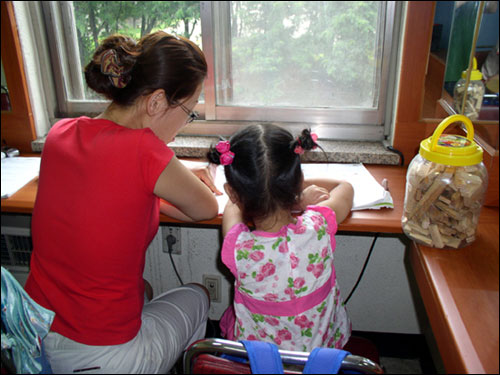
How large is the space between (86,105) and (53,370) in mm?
1091

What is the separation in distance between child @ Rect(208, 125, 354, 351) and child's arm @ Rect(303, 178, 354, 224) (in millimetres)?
35

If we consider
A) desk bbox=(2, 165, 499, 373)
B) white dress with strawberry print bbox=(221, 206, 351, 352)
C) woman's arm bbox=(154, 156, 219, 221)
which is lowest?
white dress with strawberry print bbox=(221, 206, 351, 352)

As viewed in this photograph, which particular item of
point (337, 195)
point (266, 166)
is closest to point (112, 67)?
point (266, 166)

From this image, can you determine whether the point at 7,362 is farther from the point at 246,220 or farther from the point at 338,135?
the point at 338,135

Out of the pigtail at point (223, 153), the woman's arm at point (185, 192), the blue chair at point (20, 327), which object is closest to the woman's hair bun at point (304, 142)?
the pigtail at point (223, 153)

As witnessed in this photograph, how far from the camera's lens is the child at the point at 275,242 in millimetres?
918

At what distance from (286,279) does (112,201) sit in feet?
1.34

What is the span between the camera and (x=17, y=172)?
1355 millimetres

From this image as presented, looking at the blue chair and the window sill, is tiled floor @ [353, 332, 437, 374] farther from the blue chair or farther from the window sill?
the blue chair

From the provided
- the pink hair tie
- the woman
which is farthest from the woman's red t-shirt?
the pink hair tie

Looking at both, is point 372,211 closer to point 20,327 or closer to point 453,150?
point 453,150

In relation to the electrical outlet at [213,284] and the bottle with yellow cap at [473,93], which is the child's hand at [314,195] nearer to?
the bottle with yellow cap at [473,93]

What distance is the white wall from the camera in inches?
58.5

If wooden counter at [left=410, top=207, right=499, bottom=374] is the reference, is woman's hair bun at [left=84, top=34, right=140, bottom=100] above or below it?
above
